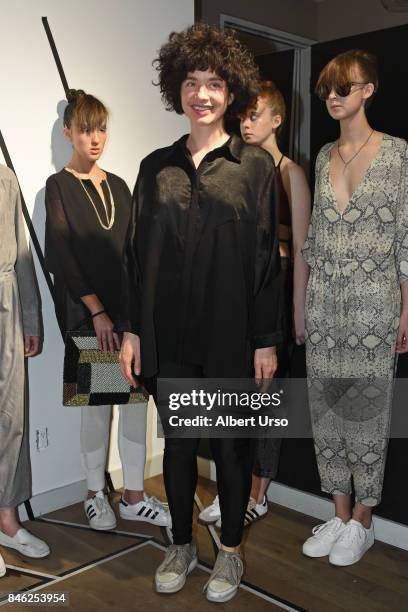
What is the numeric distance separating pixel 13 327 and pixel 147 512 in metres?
0.91

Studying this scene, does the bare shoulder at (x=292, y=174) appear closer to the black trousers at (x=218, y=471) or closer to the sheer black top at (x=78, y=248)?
the sheer black top at (x=78, y=248)

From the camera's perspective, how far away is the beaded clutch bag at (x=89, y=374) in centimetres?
234

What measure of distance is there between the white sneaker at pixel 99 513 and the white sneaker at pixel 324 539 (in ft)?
2.41

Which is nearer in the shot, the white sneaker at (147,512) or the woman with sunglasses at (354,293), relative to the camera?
the woman with sunglasses at (354,293)

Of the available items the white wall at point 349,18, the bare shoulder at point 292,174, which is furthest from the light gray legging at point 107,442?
the white wall at point 349,18

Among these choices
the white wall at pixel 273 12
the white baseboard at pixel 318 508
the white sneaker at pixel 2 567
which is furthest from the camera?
the white wall at pixel 273 12

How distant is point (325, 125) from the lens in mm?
3961

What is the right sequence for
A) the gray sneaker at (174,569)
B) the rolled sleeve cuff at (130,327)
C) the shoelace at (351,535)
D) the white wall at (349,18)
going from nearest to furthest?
the rolled sleeve cuff at (130,327) < the gray sneaker at (174,569) < the shoelace at (351,535) < the white wall at (349,18)

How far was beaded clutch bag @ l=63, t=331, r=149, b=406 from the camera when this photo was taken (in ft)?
7.67

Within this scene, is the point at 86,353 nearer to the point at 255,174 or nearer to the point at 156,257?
the point at 156,257

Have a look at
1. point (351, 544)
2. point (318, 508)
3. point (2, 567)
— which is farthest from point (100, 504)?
point (351, 544)

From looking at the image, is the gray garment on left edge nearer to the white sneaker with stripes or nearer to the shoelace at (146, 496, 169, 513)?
the shoelace at (146, 496, 169, 513)

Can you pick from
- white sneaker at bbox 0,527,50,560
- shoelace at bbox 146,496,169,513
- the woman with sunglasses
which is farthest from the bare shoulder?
white sneaker at bbox 0,527,50,560

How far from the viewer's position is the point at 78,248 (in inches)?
94.3
